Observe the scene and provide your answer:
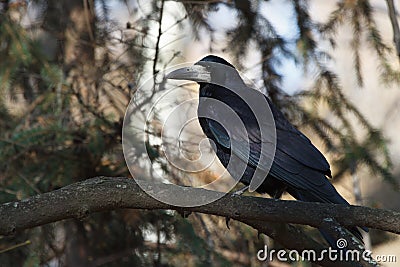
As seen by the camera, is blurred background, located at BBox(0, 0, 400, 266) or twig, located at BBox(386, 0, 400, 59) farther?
blurred background, located at BBox(0, 0, 400, 266)

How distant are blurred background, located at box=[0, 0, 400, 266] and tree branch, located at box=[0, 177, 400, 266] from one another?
1195mm

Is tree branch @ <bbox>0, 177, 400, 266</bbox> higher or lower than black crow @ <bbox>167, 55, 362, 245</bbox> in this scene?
lower

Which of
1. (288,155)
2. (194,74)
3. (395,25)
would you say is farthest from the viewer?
(194,74)

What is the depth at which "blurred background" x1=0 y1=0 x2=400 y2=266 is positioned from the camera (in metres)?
4.57

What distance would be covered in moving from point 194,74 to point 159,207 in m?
1.57

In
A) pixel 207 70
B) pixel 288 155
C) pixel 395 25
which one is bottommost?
pixel 288 155

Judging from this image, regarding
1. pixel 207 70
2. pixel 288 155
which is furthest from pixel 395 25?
pixel 207 70

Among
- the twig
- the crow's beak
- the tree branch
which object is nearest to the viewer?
the tree branch

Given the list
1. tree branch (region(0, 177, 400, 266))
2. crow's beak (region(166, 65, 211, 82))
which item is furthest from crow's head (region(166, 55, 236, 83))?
tree branch (region(0, 177, 400, 266))

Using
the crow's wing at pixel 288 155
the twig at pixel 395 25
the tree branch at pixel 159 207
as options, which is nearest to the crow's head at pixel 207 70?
the crow's wing at pixel 288 155

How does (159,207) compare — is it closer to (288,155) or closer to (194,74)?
(288,155)

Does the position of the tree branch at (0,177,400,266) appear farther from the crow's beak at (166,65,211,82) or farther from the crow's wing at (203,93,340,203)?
the crow's beak at (166,65,211,82)

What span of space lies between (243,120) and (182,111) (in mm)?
668

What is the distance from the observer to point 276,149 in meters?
4.23
